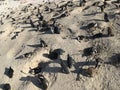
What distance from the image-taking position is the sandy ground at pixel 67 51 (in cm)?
875

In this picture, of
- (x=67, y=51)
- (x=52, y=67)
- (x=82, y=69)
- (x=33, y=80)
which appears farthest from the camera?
(x=67, y=51)

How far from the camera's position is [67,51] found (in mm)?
10453

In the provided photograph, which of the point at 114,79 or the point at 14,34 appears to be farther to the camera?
the point at 14,34

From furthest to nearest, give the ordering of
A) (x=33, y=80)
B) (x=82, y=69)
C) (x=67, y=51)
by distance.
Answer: (x=67, y=51) → (x=33, y=80) → (x=82, y=69)

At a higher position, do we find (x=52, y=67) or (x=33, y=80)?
(x=52, y=67)

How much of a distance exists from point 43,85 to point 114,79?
2302 millimetres

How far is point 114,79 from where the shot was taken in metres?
8.41

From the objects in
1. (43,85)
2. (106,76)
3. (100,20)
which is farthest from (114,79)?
(100,20)

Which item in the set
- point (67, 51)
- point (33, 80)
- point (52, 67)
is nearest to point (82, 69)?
point (52, 67)

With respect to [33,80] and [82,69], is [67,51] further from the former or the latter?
[33,80]

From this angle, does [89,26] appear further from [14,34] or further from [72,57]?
[14,34]

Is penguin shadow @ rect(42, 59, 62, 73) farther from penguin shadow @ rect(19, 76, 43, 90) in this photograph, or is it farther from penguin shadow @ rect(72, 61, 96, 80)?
penguin shadow @ rect(72, 61, 96, 80)

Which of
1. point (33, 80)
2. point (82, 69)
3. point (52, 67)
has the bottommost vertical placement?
point (33, 80)

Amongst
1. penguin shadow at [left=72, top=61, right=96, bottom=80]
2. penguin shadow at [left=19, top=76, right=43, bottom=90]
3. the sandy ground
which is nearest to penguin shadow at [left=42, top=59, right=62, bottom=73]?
the sandy ground
